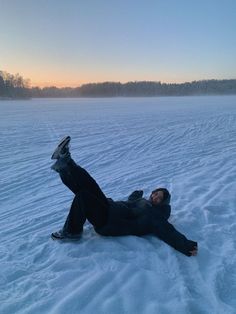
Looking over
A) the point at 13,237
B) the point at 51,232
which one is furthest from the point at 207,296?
the point at 13,237

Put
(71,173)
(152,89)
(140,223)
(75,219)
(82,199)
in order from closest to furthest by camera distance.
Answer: (71,173), (82,199), (75,219), (140,223), (152,89)

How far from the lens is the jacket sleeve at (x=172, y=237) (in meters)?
4.11

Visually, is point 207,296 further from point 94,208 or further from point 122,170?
point 122,170

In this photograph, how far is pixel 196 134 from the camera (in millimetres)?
14492

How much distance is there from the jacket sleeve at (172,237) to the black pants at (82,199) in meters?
0.64

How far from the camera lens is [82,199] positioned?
420 cm

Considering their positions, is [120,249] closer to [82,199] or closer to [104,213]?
[104,213]

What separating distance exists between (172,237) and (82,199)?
1.13 metres

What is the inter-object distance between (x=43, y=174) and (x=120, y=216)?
4213 millimetres

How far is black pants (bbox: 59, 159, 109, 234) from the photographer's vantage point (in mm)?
4117

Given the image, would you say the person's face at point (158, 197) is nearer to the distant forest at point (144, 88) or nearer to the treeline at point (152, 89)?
the distant forest at point (144, 88)

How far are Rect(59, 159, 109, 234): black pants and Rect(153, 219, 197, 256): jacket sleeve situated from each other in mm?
641

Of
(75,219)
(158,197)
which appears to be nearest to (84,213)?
(75,219)

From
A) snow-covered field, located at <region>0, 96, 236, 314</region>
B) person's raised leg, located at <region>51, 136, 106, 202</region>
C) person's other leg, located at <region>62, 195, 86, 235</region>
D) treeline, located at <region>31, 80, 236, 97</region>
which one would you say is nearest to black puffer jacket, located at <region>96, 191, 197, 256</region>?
snow-covered field, located at <region>0, 96, 236, 314</region>
